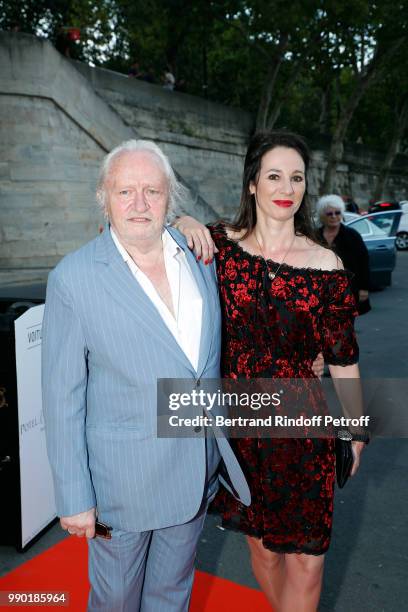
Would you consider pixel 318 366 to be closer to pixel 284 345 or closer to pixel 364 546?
pixel 284 345

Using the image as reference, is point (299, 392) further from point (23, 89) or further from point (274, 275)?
point (23, 89)

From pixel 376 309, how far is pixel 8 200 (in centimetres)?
851

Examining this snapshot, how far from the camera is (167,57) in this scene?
22938 mm

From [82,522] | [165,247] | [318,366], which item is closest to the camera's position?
[82,522]

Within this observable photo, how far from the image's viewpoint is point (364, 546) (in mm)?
3059

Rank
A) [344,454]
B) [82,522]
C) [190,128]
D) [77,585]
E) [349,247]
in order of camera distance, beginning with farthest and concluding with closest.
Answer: [190,128]
[349,247]
[77,585]
[344,454]
[82,522]

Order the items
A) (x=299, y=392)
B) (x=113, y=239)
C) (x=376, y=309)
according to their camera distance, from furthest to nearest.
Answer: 1. (x=376, y=309)
2. (x=299, y=392)
3. (x=113, y=239)

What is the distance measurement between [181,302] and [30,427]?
1532 mm

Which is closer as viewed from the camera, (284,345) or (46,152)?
(284,345)

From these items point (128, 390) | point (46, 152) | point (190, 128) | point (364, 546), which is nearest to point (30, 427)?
point (128, 390)

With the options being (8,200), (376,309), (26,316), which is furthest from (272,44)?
(26,316)

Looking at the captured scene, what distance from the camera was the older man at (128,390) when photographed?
1663mm

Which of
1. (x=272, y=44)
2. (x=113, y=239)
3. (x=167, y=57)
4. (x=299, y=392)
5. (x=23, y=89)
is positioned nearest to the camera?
(x=113, y=239)

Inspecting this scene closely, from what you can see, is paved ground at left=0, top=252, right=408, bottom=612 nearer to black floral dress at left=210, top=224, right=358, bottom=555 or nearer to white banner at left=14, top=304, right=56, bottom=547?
white banner at left=14, top=304, right=56, bottom=547
